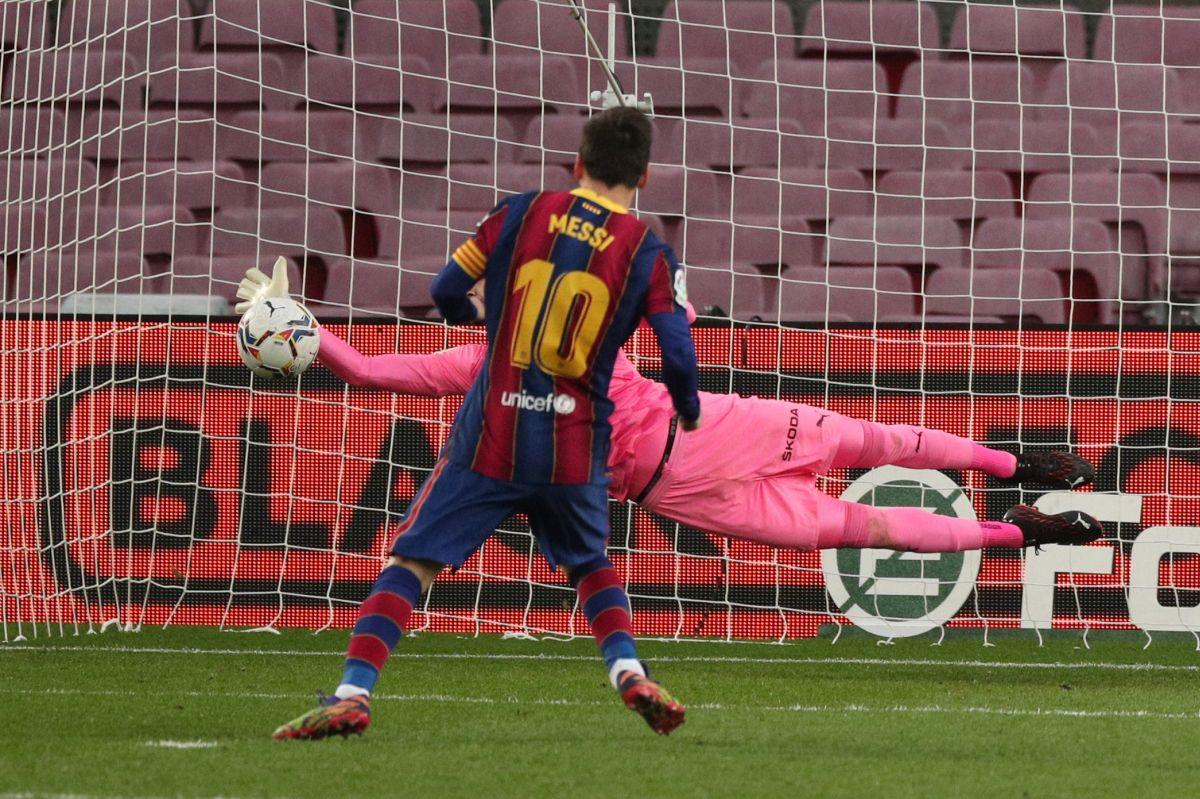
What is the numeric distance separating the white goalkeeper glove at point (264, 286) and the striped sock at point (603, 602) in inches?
51.5

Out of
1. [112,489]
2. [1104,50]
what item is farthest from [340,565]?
[1104,50]

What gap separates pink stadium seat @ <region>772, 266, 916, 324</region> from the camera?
9.61 meters

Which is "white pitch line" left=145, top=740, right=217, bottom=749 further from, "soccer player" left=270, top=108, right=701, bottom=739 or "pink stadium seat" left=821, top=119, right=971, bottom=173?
"pink stadium seat" left=821, top=119, right=971, bottom=173

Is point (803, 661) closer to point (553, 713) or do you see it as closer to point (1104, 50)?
point (553, 713)

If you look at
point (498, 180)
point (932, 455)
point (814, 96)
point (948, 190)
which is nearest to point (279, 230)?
point (498, 180)

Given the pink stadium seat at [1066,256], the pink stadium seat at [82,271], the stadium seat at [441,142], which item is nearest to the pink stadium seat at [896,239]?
the pink stadium seat at [1066,256]

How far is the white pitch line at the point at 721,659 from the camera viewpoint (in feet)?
22.6

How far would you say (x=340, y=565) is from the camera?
26.1ft

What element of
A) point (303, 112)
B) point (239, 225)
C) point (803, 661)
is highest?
point (303, 112)

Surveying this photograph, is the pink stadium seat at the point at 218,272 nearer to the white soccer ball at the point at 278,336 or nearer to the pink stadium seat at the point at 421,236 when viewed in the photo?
the pink stadium seat at the point at 421,236

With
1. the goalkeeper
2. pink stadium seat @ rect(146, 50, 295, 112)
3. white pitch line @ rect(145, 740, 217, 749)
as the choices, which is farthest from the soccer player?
pink stadium seat @ rect(146, 50, 295, 112)

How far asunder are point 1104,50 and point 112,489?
6.90 m

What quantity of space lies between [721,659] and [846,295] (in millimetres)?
3125

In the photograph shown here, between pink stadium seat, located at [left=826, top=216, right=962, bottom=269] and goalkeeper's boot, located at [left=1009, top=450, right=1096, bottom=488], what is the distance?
3914mm
